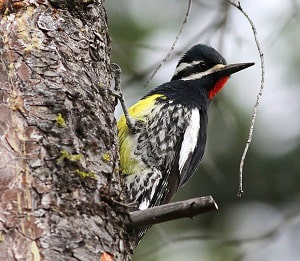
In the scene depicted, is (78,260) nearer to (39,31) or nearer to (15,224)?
(15,224)

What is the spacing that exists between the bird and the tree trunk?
0.76m

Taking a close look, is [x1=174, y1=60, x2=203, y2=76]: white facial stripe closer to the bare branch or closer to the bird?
the bird

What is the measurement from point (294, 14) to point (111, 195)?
1.90 meters

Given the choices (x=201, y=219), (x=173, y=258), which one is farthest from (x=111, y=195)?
(x=201, y=219)

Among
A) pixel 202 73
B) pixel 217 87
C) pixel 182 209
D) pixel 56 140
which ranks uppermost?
pixel 202 73

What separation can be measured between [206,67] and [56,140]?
198 cm

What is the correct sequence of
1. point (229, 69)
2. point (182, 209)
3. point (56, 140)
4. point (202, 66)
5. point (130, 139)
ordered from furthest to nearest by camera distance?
point (202, 66) < point (229, 69) < point (130, 139) < point (56, 140) < point (182, 209)

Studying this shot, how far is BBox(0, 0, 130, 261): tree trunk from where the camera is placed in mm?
2109

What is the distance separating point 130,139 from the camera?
11.7ft

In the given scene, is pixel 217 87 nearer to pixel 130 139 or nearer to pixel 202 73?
pixel 202 73

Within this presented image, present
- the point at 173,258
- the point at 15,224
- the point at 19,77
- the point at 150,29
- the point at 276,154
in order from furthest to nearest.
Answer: the point at 276,154
the point at 150,29
the point at 173,258
the point at 19,77
the point at 15,224

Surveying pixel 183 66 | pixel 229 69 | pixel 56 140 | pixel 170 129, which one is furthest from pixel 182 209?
pixel 183 66

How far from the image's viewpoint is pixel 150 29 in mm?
5172

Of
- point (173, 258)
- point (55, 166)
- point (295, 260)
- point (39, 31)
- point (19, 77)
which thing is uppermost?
point (39, 31)
